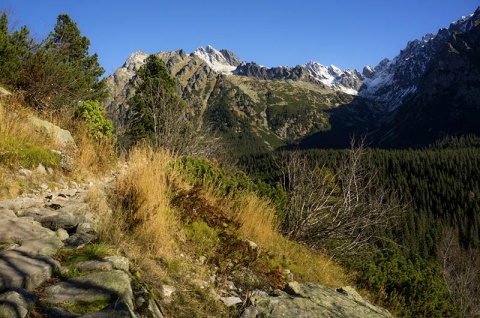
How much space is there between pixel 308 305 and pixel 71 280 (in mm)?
3200

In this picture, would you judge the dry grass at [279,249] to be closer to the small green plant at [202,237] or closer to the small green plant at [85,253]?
the small green plant at [202,237]

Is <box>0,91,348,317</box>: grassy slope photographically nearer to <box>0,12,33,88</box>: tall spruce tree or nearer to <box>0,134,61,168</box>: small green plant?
<box>0,134,61,168</box>: small green plant

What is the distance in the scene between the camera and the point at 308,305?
15.4ft

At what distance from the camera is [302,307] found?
4.57 metres

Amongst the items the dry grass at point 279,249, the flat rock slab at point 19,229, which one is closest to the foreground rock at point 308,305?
the dry grass at point 279,249

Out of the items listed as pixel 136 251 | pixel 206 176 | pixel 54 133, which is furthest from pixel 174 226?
pixel 54 133

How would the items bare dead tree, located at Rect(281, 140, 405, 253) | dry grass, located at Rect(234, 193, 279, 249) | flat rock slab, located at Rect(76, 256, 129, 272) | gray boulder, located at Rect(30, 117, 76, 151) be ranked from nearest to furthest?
flat rock slab, located at Rect(76, 256, 129, 272)
dry grass, located at Rect(234, 193, 279, 249)
gray boulder, located at Rect(30, 117, 76, 151)
bare dead tree, located at Rect(281, 140, 405, 253)

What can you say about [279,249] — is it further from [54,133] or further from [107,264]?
[54,133]

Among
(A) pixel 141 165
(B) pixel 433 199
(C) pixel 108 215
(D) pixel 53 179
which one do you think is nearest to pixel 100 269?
(C) pixel 108 215

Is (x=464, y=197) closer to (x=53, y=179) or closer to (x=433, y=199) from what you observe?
(x=433, y=199)

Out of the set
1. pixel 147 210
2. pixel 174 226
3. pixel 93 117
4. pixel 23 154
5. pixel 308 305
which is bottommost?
pixel 308 305

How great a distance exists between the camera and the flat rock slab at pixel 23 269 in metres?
2.66

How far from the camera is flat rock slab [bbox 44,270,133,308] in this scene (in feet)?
9.05

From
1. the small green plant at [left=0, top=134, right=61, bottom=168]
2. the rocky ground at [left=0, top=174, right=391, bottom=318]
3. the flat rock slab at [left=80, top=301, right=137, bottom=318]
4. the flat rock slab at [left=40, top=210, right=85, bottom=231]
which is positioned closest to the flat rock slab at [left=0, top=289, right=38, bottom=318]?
the rocky ground at [left=0, top=174, right=391, bottom=318]
